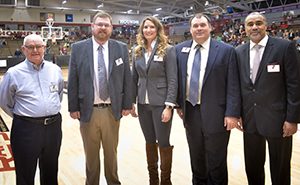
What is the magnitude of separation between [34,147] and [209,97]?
134 centimetres

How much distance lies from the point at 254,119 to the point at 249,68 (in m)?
0.37

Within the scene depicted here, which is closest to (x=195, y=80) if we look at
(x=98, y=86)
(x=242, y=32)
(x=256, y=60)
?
(x=256, y=60)

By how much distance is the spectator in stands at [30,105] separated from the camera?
2.22 m

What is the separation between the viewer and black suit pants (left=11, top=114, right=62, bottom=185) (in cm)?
224

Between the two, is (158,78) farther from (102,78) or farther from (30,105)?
(30,105)

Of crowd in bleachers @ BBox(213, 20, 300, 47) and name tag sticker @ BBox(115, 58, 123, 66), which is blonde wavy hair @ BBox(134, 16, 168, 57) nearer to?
name tag sticker @ BBox(115, 58, 123, 66)

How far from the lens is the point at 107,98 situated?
Answer: 2.49m

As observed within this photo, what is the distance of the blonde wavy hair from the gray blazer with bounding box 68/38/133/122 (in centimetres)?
19

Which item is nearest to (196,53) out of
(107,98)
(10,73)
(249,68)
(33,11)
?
(249,68)

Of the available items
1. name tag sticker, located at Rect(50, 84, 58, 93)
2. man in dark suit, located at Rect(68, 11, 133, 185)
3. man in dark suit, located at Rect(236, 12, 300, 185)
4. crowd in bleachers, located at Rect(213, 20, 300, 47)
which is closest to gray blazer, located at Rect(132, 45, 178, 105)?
man in dark suit, located at Rect(68, 11, 133, 185)

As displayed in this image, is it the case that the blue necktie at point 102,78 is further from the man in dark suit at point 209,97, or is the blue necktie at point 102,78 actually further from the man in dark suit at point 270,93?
the man in dark suit at point 270,93

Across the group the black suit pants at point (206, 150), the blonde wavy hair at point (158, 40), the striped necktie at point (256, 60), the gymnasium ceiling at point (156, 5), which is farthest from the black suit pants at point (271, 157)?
the gymnasium ceiling at point (156, 5)

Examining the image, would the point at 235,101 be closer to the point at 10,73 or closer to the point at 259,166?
the point at 259,166

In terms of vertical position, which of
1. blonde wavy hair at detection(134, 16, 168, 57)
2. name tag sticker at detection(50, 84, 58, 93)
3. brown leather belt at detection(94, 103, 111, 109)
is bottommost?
brown leather belt at detection(94, 103, 111, 109)
